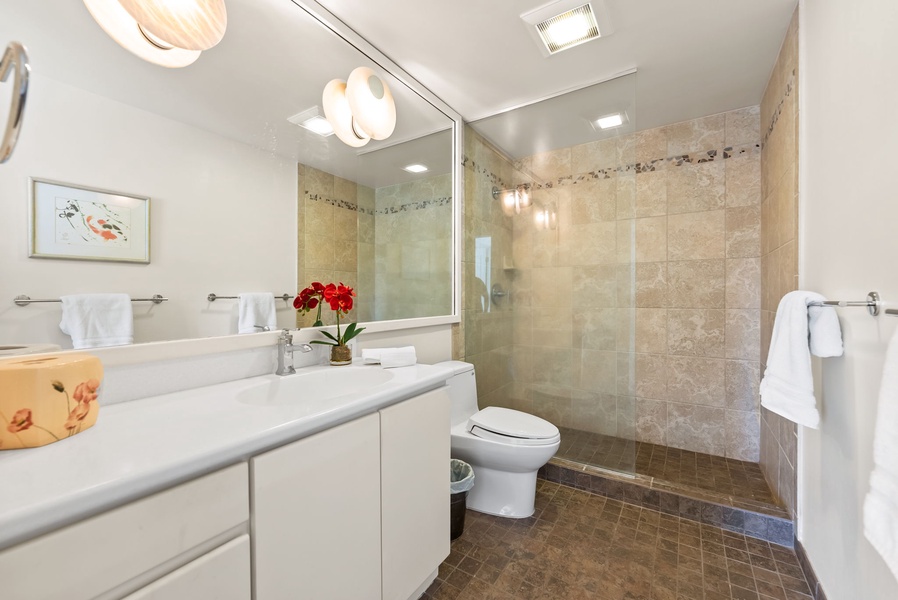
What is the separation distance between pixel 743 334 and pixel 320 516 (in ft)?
8.81

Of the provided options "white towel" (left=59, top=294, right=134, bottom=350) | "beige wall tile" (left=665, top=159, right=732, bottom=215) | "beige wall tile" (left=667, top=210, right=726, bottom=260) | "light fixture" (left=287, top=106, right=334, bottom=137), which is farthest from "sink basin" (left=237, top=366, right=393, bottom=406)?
"beige wall tile" (left=665, top=159, right=732, bottom=215)

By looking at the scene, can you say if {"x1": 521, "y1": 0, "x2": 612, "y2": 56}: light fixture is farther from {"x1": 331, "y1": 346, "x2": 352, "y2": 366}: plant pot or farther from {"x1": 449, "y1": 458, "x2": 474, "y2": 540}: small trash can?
{"x1": 449, "y1": 458, "x2": 474, "y2": 540}: small trash can

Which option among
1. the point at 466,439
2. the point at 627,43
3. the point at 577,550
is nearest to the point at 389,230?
the point at 466,439

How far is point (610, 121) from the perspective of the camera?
7.38ft

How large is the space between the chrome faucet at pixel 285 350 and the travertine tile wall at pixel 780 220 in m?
2.08

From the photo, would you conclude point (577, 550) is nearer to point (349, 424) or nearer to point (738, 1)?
point (349, 424)

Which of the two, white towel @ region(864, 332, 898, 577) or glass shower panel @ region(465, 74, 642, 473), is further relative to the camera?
glass shower panel @ region(465, 74, 642, 473)

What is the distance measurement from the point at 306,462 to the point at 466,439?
112 centimetres

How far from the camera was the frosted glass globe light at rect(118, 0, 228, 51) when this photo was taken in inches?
38.5

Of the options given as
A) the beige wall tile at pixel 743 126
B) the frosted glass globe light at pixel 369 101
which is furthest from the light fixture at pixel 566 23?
the beige wall tile at pixel 743 126

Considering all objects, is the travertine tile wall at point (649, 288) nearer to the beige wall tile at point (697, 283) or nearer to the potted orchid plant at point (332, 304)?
the beige wall tile at point (697, 283)

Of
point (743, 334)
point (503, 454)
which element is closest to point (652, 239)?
point (743, 334)

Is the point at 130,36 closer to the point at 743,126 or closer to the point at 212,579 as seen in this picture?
the point at 212,579

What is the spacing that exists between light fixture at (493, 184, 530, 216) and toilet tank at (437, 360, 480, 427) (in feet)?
4.08
